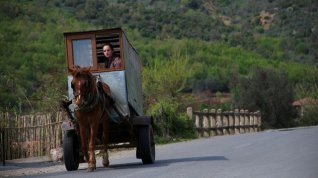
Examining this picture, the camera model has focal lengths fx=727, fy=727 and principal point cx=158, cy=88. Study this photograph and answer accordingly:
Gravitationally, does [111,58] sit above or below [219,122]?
above

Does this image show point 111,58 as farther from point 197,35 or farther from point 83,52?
point 197,35

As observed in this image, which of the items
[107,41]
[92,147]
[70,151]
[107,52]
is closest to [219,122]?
[107,41]

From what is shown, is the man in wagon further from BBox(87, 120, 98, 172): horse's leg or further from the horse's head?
BBox(87, 120, 98, 172): horse's leg

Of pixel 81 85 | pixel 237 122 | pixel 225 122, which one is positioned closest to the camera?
pixel 81 85

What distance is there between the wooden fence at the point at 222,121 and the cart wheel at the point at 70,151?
765 inches

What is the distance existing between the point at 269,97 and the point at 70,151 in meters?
48.2

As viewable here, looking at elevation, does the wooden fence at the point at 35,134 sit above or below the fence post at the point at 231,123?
above

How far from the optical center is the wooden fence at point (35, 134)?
1000 inches

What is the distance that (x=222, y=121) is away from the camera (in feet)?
134

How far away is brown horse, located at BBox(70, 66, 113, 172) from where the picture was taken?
14211 mm

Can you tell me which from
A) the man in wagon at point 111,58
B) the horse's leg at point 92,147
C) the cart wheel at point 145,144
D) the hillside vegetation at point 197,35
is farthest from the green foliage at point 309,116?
the horse's leg at point 92,147

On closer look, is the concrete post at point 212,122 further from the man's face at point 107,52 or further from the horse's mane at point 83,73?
the horse's mane at point 83,73

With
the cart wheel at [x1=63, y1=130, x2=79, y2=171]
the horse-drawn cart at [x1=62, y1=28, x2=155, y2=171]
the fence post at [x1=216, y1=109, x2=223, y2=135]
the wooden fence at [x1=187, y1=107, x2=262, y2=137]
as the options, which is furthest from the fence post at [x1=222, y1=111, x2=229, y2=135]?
the cart wheel at [x1=63, y1=130, x2=79, y2=171]

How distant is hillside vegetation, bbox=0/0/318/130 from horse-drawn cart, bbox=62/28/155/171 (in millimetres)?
37076
